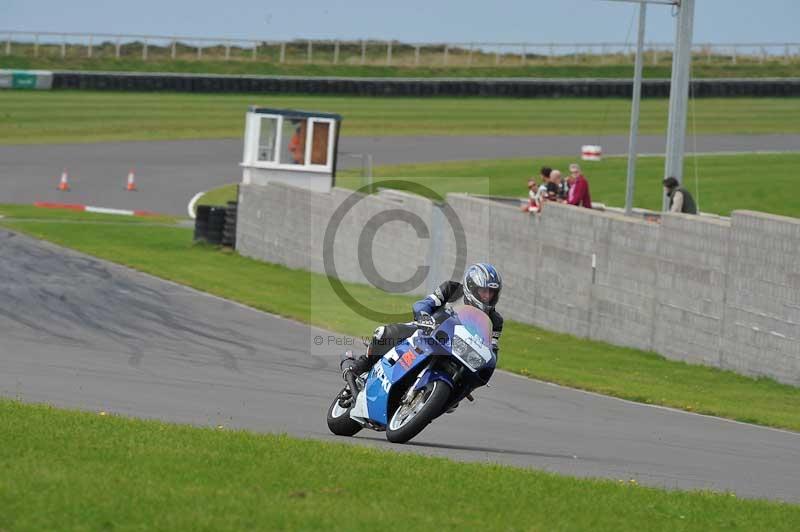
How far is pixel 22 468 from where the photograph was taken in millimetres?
8188

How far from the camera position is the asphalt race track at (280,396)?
1172cm

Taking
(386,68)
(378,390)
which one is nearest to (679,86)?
(378,390)

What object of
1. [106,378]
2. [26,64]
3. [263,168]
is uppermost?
[26,64]

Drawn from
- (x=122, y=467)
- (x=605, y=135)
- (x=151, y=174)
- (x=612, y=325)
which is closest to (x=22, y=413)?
(x=122, y=467)

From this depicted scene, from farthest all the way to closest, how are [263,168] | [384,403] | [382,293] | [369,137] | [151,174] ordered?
1. [369,137]
2. [151,174]
3. [263,168]
4. [382,293]
5. [384,403]

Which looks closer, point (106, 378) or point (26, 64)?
point (106, 378)

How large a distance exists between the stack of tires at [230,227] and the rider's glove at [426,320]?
2232cm

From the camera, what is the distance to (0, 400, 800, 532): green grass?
7363mm

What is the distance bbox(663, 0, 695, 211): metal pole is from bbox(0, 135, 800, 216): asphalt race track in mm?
19420

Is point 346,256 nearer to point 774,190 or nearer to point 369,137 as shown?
point 774,190

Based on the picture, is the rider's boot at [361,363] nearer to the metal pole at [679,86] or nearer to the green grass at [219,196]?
the metal pole at [679,86]

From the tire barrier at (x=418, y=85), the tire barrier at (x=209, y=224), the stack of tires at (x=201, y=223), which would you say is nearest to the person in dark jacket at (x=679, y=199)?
the tire barrier at (x=209, y=224)

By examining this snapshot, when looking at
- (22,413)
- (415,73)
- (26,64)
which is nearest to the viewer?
(22,413)

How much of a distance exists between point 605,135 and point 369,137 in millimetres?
10659
